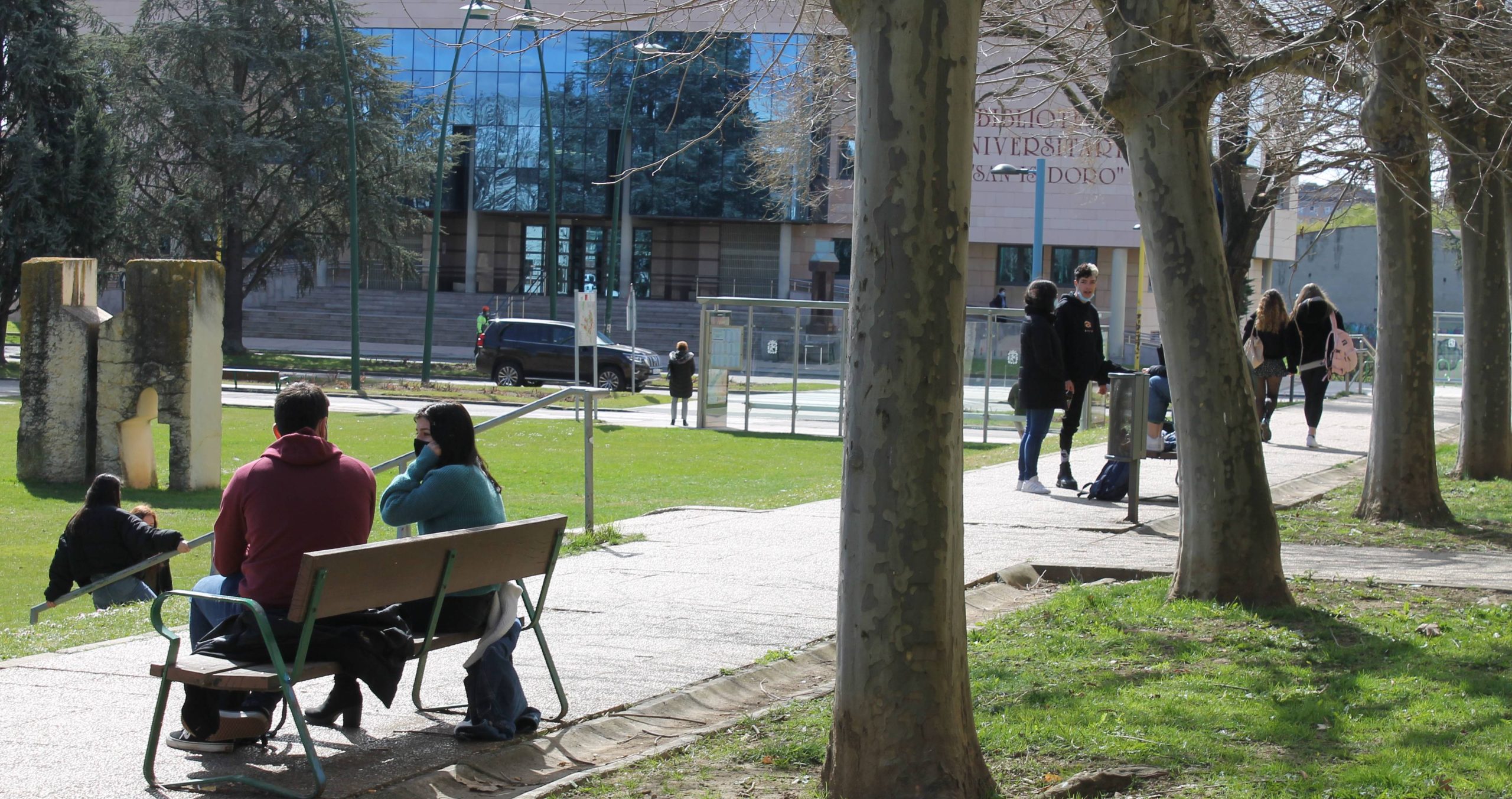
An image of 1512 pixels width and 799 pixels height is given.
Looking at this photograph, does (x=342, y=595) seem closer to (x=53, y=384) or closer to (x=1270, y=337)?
(x=53, y=384)

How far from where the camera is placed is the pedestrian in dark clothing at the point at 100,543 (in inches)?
370

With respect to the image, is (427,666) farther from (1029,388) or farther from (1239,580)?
(1029,388)

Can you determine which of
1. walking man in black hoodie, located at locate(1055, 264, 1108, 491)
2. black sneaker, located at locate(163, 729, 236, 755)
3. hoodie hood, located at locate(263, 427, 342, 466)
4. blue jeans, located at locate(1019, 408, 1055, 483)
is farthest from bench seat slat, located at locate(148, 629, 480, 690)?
walking man in black hoodie, located at locate(1055, 264, 1108, 491)

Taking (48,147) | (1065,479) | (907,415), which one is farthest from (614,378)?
(907,415)

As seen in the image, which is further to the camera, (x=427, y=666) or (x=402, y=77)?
(x=402, y=77)

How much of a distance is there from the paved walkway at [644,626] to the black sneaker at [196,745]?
0.02 metres

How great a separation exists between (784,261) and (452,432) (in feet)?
205

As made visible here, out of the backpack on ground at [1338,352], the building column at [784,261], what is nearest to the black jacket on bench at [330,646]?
the backpack on ground at [1338,352]

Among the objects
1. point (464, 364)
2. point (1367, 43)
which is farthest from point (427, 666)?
point (464, 364)

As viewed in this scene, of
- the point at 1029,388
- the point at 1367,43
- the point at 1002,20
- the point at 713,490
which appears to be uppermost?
the point at 1002,20

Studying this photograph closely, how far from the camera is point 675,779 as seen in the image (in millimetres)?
4777

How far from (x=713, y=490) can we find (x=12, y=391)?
64.4 feet

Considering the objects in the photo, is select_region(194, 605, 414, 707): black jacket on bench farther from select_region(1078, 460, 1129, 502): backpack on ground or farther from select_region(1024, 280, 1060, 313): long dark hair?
select_region(1024, 280, 1060, 313): long dark hair

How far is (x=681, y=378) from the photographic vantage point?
24609mm
